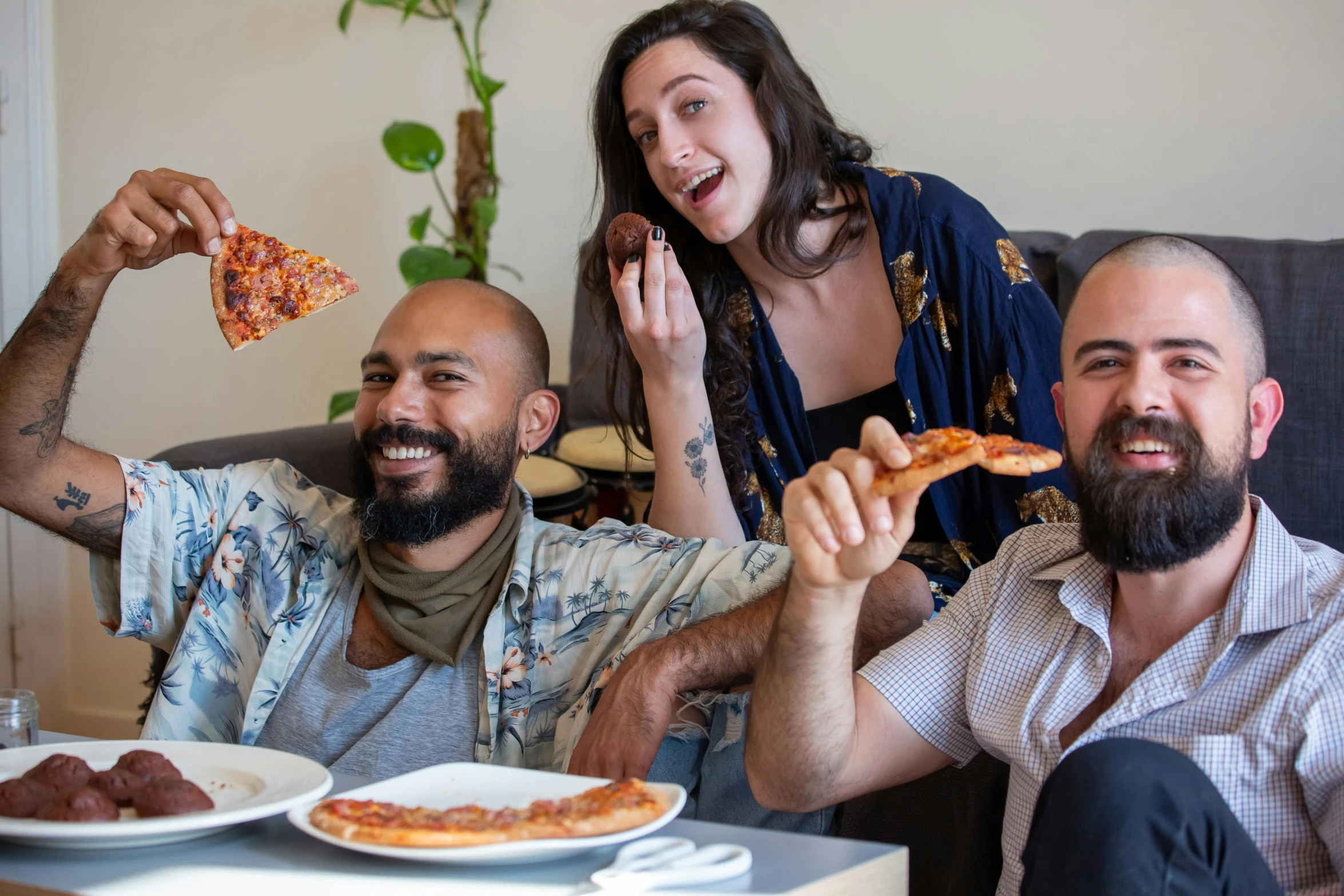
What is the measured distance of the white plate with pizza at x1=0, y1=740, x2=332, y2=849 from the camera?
3.00ft

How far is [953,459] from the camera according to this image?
1.07m

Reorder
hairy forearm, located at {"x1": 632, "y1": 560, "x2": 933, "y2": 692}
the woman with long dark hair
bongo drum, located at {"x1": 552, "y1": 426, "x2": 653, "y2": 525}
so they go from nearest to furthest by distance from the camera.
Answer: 1. hairy forearm, located at {"x1": 632, "y1": 560, "x2": 933, "y2": 692}
2. the woman with long dark hair
3. bongo drum, located at {"x1": 552, "y1": 426, "x2": 653, "y2": 525}

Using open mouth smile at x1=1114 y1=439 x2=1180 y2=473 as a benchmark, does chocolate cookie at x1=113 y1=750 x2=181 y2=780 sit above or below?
below

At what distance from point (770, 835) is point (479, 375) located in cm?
102

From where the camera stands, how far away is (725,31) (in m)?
2.11

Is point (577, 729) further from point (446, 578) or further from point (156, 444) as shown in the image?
point (156, 444)

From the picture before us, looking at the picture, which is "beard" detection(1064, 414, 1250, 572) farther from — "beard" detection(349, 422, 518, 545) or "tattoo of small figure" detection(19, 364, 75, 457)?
"tattoo of small figure" detection(19, 364, 75, 457)

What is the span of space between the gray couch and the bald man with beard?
0.94 feet

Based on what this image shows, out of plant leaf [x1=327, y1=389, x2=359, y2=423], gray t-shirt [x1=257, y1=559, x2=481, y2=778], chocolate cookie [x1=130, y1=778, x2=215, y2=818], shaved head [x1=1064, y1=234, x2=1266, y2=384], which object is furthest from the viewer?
plant leaf [x1=327, y1=389, x2=359, y2=423]

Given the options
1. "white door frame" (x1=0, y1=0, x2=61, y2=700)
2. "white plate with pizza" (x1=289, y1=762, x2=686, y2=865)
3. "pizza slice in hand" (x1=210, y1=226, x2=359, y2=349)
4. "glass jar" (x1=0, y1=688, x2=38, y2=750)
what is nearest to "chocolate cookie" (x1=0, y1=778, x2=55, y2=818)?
"white plate with pizza" (x1=289, y1=762, x2=686, y2=865)

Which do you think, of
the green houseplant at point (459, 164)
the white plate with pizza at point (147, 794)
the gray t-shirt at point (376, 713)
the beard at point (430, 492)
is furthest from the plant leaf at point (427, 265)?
the white plate with pizza at point (147, 794)

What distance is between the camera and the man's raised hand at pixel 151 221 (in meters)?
1.61

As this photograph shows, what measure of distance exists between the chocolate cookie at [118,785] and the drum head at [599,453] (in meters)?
1.92

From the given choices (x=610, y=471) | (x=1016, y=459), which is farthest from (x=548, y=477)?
(x=1016, y=459)
